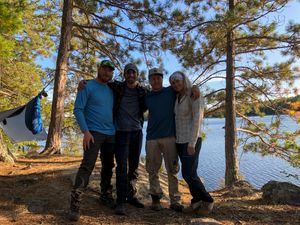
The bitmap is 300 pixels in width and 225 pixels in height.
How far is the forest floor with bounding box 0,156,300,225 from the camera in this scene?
12.0 feet

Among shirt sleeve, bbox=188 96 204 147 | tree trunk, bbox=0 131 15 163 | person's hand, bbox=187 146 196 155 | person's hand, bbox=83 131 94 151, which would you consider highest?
shirt sleeve, bbox=188 96 204 147

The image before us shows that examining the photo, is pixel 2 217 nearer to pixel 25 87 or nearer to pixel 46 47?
pixel 25 87

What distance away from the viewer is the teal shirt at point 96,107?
11.9 feet

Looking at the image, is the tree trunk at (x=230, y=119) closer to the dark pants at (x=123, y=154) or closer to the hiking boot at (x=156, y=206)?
the hiking boot at (x=156, y=206)

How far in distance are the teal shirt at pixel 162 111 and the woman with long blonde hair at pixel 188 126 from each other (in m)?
0.07

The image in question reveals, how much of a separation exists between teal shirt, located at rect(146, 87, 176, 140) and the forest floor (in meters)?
0.95

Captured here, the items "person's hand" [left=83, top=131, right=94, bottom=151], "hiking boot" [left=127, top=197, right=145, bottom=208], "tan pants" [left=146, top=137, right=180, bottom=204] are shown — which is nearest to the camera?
"person's hand" [left=83, top=131, right=94, bottom=151]

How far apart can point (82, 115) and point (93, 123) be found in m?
0.17

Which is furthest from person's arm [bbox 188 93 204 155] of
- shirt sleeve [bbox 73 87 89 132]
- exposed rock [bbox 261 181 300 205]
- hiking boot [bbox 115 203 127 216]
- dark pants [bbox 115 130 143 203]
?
exposed rock [bbox 261 181 300 205]

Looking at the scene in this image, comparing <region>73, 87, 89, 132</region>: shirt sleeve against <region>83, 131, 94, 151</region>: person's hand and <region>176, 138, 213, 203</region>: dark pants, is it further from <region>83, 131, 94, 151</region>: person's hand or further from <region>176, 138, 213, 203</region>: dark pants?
<region>176, 138, 213, 203</region>: dark pants

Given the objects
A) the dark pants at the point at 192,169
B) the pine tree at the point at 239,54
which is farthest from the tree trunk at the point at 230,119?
the dark pants at the point at 192,169

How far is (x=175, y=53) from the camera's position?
7.97 metres

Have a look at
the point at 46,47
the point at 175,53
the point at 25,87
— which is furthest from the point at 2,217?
the point at 46,47

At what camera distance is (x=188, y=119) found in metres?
3.79
